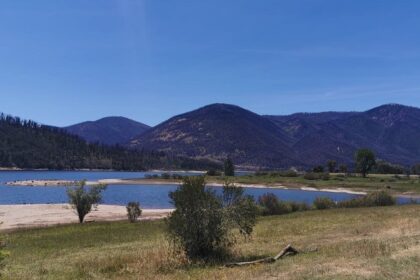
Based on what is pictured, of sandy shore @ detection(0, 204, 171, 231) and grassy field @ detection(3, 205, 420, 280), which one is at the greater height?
grassy field @ detection(3, 205, 420, 280)

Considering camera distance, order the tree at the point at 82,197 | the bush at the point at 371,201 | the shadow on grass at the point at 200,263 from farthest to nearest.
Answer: the bush at the point at 371,201, the tree at the point at 82,197, the shadow on grass at the point at 200,263

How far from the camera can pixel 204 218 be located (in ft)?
65.1

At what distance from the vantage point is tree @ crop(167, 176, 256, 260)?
19766 mm

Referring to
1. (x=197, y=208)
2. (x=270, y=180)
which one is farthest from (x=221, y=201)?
(x=270, y=180)

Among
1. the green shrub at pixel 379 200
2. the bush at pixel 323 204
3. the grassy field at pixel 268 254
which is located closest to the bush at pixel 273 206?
the bush at pixel 323 204

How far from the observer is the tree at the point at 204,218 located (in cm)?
1977

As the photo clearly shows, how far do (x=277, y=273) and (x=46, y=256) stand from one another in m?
12.8

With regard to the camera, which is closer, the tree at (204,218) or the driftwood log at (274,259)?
the driftwood log at (274,259)

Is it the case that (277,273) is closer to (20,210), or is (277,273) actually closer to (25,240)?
(25,240)

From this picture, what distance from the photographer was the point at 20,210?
68.9 m

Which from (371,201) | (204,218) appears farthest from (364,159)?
(204,218)

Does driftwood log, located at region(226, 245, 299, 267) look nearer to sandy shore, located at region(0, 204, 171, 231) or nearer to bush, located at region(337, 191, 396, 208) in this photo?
sandy shore, located at region(0, 204, 171, 231)

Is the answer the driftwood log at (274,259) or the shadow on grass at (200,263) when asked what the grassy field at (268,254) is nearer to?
the shadow on grass at (200,263)

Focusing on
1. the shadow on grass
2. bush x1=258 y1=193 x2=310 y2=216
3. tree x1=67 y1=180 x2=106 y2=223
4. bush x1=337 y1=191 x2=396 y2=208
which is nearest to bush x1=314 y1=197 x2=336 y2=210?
bush x1=337 y1=191 x2=396 y2=208
